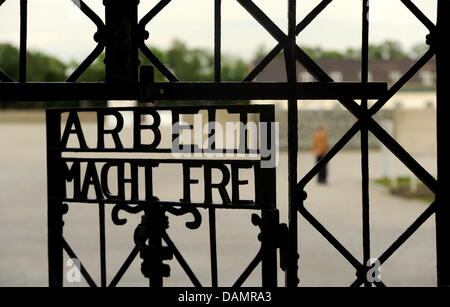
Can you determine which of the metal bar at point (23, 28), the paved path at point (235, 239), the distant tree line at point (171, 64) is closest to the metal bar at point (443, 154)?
the metal bar at point (23, 28)

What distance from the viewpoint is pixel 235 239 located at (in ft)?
36.2

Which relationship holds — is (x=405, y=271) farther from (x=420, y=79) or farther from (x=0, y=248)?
(x=420, y=79)

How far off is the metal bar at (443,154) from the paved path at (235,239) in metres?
5.10

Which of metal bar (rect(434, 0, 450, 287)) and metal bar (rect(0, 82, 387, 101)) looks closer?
metal bar (rect(0, 82, 387, 101))

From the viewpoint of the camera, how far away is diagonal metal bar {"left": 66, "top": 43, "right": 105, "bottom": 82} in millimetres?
3223

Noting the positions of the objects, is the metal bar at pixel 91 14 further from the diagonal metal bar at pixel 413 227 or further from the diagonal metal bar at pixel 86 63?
the diagonal metal bar at pixel 413 227

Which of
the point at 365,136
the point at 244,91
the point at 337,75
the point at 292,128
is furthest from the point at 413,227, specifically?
the point at 337,75

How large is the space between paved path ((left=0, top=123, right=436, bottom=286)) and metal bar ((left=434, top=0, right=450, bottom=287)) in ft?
16.7

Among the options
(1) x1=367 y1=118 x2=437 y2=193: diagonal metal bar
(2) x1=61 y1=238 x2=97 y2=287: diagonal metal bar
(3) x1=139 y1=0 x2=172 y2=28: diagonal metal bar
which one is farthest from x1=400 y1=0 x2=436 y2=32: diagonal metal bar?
(2) x1=61 y1=238 x2=97 y2=287: diagonal metal bar

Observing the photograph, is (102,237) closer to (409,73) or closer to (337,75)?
(409,73)

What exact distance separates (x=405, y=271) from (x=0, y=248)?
6393 millimetres

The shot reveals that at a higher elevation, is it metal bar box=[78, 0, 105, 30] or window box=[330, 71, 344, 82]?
window box=[330, 71, 344, 82]

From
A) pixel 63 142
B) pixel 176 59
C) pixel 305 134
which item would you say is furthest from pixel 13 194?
pixel 176 59

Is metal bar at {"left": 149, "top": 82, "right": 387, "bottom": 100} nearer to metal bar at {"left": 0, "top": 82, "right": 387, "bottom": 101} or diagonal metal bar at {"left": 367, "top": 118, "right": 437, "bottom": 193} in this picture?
metal bar at {"left": 0, "top": 82, "right": 387, "bottom": 101}
